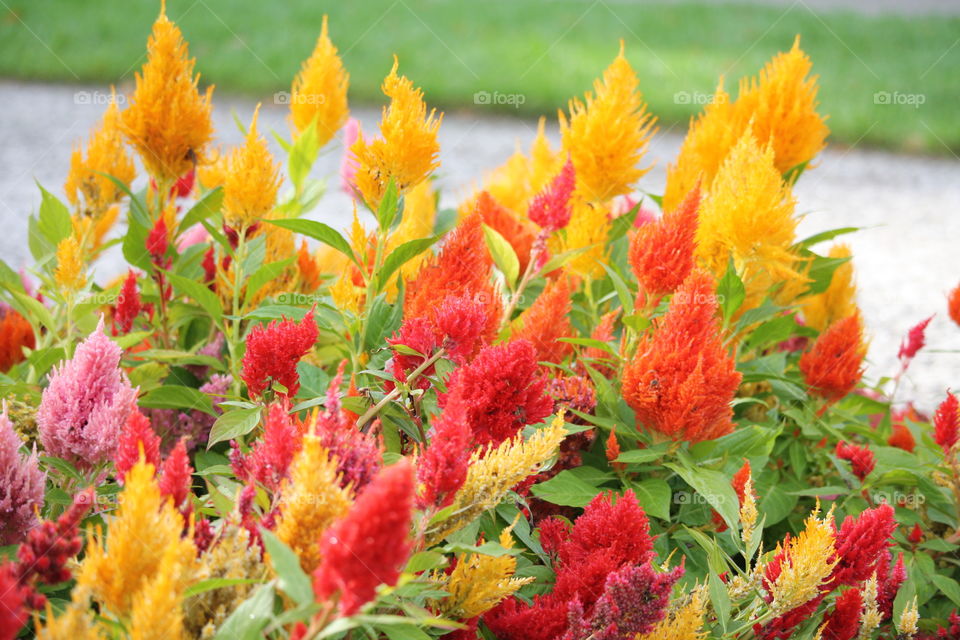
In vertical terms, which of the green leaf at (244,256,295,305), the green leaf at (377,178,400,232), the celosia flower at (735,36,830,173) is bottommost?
the green leaf at (244,256,295,305)

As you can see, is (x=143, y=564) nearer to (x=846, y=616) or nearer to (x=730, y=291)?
(x=846, y=616)

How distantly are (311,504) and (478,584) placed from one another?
31cm

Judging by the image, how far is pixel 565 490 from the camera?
1464 mm

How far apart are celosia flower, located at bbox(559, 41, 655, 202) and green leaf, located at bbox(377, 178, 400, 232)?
55cm

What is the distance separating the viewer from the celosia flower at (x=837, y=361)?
1.84 meters

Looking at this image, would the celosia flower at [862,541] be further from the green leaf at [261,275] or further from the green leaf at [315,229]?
the green leaf at [261,275]

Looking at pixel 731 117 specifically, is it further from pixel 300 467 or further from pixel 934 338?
pixel 934 338

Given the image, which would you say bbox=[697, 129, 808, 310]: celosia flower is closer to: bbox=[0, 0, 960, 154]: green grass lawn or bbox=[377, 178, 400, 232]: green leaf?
bbox=[377, 178, 400, 232]: green leaf

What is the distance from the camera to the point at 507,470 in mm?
1020

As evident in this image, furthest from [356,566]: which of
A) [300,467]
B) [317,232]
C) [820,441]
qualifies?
[820,441]

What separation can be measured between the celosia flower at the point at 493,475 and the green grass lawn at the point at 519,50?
6.11m

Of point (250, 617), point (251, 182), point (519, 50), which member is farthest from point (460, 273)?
point (519, 50)

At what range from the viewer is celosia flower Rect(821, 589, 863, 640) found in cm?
134

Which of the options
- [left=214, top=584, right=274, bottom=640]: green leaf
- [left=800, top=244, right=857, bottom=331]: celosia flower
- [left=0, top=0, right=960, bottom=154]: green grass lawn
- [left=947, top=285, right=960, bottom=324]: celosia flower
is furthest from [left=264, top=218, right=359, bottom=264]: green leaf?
[left=0, top=0, right=960, bottom=154]: green grass lawn
